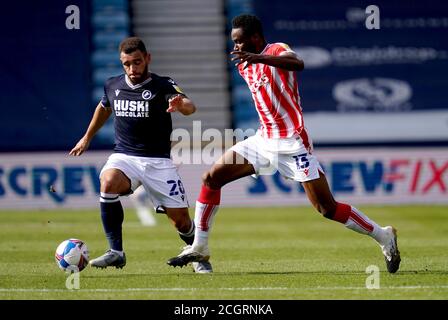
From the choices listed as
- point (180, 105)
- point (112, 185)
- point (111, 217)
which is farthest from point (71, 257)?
point (180, 105)

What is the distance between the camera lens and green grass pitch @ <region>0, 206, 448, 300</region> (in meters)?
7.50

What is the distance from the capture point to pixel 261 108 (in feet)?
28.7

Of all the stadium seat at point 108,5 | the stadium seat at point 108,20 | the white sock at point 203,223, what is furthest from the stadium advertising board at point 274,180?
the white sock at point 203,223

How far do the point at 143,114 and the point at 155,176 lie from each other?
1.83 feet

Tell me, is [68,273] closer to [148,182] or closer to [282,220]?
[148,182]

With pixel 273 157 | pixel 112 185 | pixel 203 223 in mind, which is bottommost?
pixel 203 223

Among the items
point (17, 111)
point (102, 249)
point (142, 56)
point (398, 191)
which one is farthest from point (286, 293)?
point (17, 111)

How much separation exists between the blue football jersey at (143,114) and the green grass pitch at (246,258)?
1.11m

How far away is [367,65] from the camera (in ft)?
61.9

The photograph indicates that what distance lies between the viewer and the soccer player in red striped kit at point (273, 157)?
27.7 feet

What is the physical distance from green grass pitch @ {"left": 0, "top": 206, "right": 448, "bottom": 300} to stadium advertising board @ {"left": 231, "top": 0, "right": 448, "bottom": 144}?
9.19 feet

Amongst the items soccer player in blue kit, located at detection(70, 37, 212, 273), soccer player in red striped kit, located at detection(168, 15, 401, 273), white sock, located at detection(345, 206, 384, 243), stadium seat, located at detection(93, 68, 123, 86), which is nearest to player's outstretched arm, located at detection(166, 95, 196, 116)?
soccer player in blue kit, located at detection(70, 37, 212, 273)

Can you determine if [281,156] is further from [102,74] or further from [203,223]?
[102,74]

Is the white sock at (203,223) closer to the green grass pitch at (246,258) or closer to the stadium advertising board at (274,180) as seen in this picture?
the green grass pitch at (246,258)
